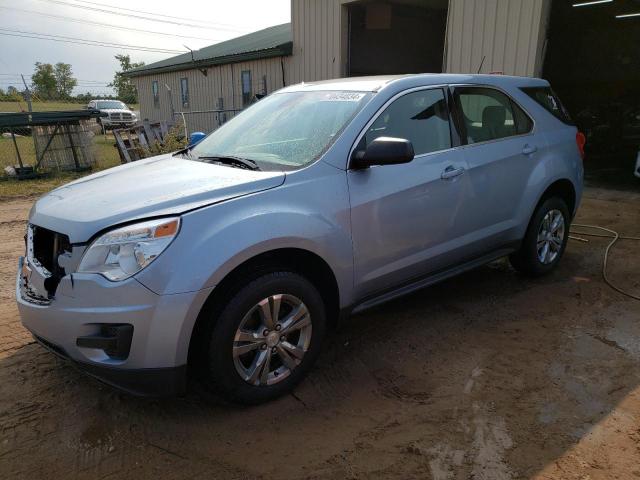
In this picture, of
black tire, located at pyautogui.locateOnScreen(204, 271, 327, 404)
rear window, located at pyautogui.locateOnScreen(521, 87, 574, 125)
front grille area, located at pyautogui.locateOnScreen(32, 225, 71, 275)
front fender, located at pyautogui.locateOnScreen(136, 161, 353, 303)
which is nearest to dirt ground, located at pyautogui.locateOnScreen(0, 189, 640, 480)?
black tire, located at pyautogui.locateOnScreen(204, 271, 327, 404)

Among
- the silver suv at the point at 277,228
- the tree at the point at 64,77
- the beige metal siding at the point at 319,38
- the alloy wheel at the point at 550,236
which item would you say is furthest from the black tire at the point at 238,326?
the tree at the point at 64,77

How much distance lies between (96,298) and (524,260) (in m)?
3.65

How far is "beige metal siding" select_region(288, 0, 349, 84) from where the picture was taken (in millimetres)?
11719

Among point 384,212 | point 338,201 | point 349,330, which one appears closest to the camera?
point 338,201

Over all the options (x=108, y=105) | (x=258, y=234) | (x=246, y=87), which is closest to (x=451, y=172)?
(x=258, y=234)

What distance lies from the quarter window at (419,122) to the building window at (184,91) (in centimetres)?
1981

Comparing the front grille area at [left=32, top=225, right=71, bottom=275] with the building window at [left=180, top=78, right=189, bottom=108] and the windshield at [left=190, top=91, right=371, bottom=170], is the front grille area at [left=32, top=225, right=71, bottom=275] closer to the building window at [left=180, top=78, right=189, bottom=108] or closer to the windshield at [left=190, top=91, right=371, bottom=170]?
the windshield at [left=190, top=91, right=371, bottom=170]

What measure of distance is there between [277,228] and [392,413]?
1.22m

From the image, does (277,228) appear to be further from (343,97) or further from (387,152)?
(343,97)

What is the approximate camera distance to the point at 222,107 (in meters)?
19.1

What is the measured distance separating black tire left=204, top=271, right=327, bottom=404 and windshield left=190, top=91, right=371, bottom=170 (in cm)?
73

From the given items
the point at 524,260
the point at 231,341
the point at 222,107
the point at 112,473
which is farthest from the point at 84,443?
the point at 222,107

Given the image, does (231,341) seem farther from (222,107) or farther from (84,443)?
(222,107)

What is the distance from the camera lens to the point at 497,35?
8469 mm
